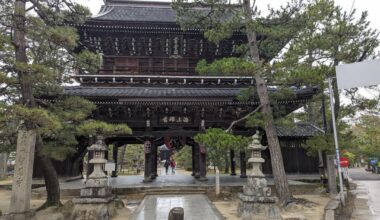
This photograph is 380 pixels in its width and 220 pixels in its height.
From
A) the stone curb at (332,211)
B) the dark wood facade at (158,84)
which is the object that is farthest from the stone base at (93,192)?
the stone curb at (332,211)

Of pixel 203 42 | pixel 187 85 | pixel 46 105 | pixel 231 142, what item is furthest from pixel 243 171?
pixel 46 105

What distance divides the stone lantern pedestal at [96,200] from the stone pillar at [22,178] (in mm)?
1524

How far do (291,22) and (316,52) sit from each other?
7.28 ft

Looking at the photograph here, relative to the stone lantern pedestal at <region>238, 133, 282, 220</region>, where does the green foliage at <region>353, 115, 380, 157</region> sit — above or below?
above

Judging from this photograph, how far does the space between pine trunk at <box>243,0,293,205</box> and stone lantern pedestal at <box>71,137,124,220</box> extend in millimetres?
6346

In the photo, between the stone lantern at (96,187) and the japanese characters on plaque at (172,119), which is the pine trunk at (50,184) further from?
the japanese characters on plaque at (172,119)

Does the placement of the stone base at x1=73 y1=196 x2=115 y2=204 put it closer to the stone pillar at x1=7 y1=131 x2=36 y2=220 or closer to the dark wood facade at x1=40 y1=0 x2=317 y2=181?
the stone pillar at x1=7 y1=131 x2=36 y2=220

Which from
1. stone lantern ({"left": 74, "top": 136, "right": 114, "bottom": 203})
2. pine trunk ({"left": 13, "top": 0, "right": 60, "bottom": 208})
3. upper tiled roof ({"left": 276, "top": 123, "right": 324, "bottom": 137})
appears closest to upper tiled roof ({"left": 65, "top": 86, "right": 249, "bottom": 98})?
pine trunk ({"left": 13, "top": 0, "right": 60, "bottom": 208})

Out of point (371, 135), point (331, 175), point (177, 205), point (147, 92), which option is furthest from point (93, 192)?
point (371, 135)

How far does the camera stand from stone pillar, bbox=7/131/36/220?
9172 millimetres

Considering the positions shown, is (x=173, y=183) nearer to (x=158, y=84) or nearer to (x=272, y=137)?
(x=158, y=84)

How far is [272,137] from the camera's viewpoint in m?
11.2

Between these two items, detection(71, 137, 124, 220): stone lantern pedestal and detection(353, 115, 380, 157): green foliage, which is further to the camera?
detection(353, 115, 380, 157): green foliage

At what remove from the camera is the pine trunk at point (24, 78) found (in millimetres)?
9266
